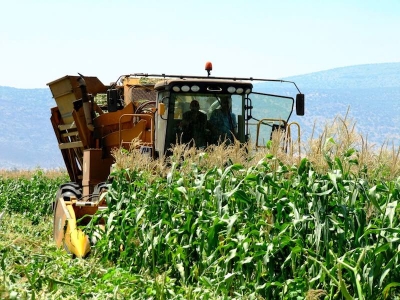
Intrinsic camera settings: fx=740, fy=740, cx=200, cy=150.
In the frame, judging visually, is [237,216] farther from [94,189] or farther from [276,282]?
[94,189]

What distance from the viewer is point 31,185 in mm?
18188

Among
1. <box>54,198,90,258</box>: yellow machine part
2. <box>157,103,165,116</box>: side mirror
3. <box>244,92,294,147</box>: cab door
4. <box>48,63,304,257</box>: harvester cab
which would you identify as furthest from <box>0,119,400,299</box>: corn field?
<box>244,92,294,147</box>: cab door

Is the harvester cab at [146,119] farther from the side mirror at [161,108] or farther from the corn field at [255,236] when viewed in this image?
the corn field at [255,236]

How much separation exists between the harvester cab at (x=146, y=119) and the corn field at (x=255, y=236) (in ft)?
3.60

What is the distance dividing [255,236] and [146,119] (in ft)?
19.7

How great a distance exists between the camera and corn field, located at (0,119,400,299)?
5.88 meters

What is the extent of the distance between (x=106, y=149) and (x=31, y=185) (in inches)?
239

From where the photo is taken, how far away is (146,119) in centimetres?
1241

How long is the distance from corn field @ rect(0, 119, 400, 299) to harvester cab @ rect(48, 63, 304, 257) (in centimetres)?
110

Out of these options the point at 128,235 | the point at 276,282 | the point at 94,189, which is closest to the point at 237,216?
the point at 276,282

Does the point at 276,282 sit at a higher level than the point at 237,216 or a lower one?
lower

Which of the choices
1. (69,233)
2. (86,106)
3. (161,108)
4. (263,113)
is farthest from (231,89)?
(69,233)

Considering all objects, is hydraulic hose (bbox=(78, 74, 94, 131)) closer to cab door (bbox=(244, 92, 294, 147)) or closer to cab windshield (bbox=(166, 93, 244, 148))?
cab windshield (bbox=(166, 93, 244, 148))

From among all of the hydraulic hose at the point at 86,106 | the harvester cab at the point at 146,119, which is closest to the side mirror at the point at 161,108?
the harvester cab at the point at 146,119
